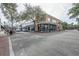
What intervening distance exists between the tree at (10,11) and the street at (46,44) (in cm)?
32

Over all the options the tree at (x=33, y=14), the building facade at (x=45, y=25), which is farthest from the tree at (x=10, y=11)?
the building facade at (x=45, y=25)

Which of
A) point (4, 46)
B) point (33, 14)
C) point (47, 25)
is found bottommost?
point (4, 46)

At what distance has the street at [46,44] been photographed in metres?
2.28

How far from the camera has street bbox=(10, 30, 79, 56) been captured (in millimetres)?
2275

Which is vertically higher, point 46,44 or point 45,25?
point 45,25

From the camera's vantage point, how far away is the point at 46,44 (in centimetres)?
235

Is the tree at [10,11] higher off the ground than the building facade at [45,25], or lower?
higher

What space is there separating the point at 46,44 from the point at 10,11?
85 centimetres

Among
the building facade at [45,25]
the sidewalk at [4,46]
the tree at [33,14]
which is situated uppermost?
the tree at [33,14]

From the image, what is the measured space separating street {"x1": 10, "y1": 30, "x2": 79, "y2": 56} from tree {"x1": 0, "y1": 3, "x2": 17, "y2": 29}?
0.32 metres

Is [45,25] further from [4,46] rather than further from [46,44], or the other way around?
[4,46]

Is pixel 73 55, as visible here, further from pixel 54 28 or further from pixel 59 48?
pixel 54 28

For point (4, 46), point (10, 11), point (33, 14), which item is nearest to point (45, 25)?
point (33, 14)

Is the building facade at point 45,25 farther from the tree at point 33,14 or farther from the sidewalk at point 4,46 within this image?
the sidewalk at point 4,46
